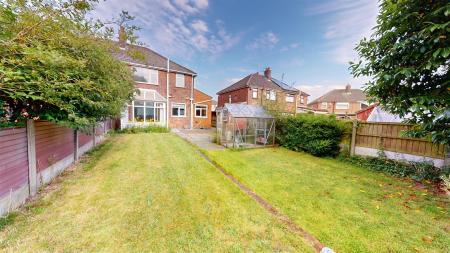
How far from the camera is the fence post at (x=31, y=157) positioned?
3.56 m

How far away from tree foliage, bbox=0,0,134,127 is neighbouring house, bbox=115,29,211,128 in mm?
11567

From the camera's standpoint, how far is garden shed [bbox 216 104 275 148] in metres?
10.3

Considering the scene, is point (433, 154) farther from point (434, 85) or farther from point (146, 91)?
point (146, 91)

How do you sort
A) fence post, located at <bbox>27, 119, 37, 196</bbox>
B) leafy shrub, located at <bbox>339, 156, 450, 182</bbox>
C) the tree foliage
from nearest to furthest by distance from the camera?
the tree foliage < fence post, located at <bbox>27, 119, 37, 196</bbox> < leafy shrub, located at <bbox>339, 156, 450, 182</bbox>

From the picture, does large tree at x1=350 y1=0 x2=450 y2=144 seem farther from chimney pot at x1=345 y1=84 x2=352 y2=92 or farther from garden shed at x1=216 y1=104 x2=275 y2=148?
chimney pot at x1=345 y1=84 x2=352 y2=92

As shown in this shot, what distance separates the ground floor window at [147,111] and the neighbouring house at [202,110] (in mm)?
4102

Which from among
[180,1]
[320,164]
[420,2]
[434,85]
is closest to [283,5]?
[180,1]

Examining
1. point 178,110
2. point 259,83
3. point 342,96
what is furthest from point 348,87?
point 178,110

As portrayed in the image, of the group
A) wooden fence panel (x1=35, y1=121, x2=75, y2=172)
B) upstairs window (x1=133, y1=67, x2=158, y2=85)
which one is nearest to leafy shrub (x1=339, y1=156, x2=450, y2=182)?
wooden fence panel (x1=35, y1=121, x2=75, y2=172)

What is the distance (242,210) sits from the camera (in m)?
3.58

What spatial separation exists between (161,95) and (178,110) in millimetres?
2289

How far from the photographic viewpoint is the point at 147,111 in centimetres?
1628

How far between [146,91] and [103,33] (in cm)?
1203

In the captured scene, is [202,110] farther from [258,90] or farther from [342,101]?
[342,101]
